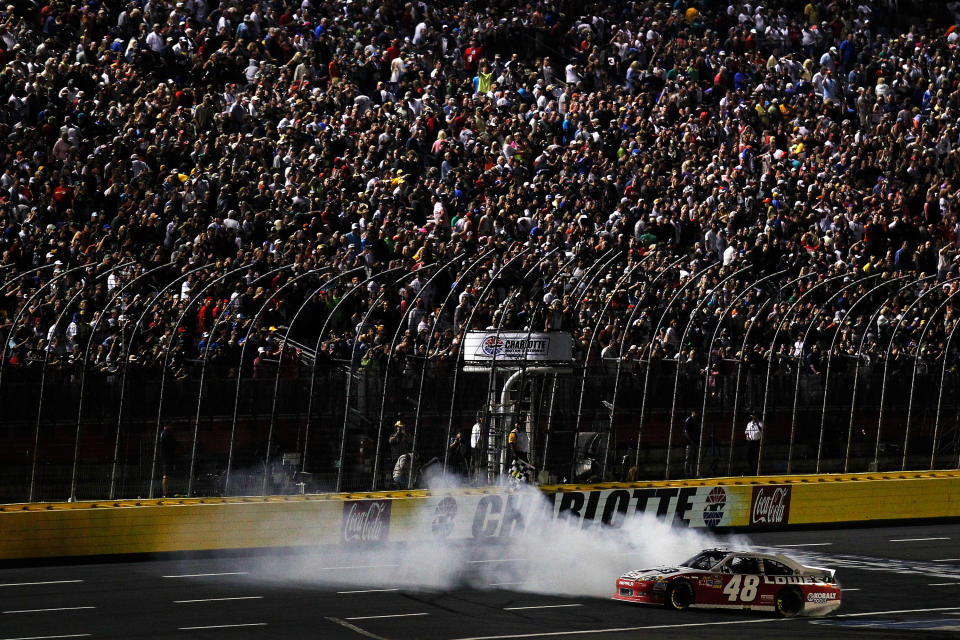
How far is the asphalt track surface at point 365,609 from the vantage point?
19.3 meters

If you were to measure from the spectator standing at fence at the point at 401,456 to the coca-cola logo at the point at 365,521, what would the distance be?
0.57m

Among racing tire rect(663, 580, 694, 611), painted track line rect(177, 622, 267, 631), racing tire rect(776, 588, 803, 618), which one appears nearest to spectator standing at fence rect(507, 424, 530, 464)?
racing tire rect(663, 580, 694, 611)

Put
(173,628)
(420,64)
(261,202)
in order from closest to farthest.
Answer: (173,628)
(261,202)
(420,64)

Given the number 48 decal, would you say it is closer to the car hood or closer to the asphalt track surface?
the asphalt track surface

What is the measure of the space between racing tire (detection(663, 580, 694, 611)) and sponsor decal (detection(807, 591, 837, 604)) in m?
1.59

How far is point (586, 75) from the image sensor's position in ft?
138

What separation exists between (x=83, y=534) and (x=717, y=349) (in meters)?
12.8

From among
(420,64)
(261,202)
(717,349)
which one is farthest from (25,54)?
(717,349)

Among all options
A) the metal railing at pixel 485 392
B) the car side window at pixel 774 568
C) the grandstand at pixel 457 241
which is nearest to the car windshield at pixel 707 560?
the car side window at pixel 774 568

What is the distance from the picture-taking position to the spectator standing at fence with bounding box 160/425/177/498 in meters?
25.3

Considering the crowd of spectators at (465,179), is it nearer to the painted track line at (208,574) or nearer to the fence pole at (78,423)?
the fence pole at (78,423)

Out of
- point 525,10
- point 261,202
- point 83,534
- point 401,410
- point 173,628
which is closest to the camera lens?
point 173,628

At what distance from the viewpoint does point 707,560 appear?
21.5 meters

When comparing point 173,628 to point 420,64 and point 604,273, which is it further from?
point 420,64
